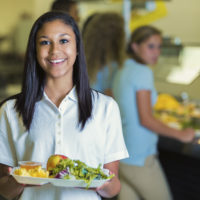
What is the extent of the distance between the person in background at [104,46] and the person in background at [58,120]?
715 mm

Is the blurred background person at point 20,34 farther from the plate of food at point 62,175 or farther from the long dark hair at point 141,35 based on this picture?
the plate of food at point 62,175

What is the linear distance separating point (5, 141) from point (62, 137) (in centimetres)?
20

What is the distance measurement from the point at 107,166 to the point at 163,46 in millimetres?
1336

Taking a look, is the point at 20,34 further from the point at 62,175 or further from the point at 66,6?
the point at 62,175

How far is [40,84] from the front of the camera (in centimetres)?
128

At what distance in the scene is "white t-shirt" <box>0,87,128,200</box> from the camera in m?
1.23

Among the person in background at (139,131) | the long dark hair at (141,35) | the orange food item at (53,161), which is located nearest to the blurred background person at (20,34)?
the long dark hair at (141,35)

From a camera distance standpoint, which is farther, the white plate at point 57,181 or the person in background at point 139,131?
the person in background at point 139,131

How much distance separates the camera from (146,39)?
2121 millimetres

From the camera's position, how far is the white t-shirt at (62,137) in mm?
1229

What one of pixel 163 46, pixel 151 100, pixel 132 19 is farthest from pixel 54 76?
pixel 132 19

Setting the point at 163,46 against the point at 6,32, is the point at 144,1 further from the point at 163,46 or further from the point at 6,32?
the point at 6,32

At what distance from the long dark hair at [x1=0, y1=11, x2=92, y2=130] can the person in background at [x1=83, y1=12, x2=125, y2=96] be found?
712 millimetres

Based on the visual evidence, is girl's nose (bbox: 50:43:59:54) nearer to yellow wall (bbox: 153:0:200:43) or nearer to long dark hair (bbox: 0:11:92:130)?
long dark hair (bbox: 0:11:92:130)
